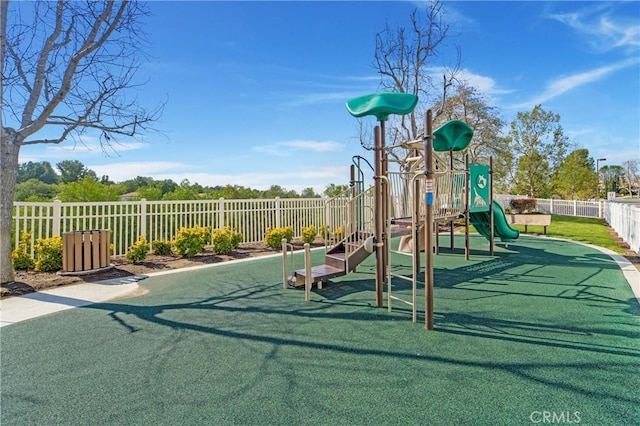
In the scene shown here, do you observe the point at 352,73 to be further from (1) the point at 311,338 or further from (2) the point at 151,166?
(1) the point at 311,338

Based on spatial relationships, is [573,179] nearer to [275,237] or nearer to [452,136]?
[452,136]

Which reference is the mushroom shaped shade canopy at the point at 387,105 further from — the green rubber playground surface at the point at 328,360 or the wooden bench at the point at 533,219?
the wooden bench at the point at 533,219

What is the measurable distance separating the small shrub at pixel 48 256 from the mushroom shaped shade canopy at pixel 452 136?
866 cm

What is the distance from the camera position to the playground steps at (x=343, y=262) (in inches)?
212

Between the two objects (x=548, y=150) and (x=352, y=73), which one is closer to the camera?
(x=352, y=73)

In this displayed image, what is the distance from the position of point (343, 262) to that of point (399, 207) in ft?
11.3

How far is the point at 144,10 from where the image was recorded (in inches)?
270

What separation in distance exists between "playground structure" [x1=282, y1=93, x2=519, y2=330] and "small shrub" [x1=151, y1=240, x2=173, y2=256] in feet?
13.6

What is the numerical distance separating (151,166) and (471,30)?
16.8 m

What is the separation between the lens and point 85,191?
30.5ft

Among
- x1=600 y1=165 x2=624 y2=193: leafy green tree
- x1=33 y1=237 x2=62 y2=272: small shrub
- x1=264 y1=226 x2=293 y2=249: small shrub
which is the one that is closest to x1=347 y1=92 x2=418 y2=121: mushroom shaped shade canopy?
x1=264 y1=226 x2=293 y2=249: small shrub

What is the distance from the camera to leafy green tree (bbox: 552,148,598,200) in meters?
25.1

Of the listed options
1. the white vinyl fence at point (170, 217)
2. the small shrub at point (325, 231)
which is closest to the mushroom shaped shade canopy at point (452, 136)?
the white vinyl fence at point (170, 217)

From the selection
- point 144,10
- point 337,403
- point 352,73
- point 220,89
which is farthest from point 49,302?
point 352,73
